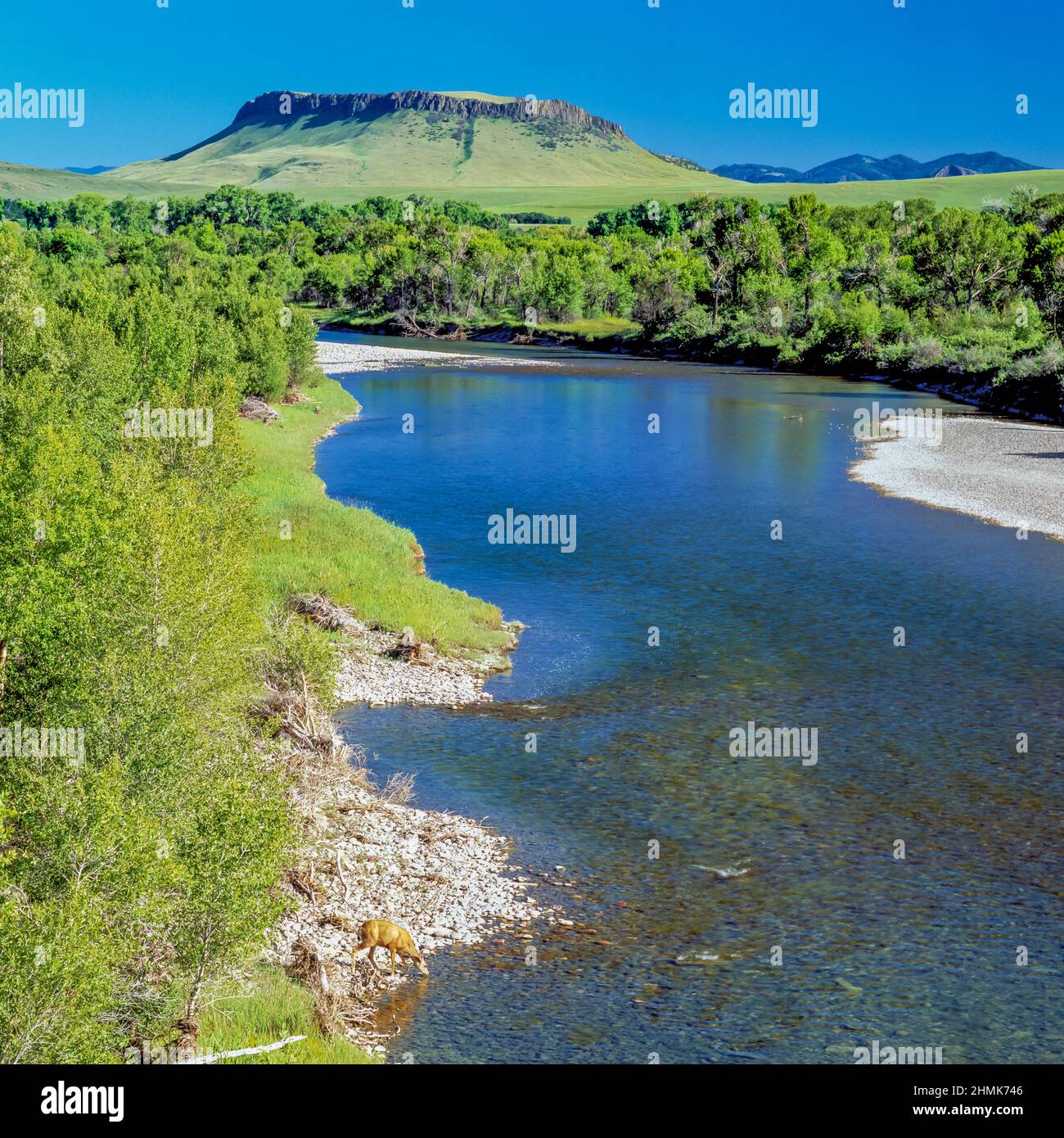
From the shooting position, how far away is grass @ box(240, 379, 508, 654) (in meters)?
46.0

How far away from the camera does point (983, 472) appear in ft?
266

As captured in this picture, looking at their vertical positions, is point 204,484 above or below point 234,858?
above

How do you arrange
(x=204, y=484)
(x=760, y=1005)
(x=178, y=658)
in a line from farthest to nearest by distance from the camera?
(x=204, y=484) → (x=178, y=658) → (x=760, y=1005)

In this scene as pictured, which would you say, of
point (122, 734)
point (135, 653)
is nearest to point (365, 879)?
point (122, 734)

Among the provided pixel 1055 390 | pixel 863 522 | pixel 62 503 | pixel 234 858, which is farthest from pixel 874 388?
pixel 234 858

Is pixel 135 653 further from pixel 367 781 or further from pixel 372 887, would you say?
pixel 372 887

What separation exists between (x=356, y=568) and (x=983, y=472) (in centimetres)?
4795

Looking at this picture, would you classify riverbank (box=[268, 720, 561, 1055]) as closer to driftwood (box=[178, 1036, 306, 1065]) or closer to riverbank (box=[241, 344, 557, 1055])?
riverbank (box=[241, 344, 557, 1055])

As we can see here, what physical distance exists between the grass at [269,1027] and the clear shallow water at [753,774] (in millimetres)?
1621

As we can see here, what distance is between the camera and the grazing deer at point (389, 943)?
976 inches

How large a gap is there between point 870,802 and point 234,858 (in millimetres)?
18470

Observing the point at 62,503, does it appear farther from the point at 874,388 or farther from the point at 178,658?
the point at 874,388

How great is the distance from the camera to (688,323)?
584ft

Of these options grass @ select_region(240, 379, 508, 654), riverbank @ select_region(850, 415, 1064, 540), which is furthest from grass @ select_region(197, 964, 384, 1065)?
riverbank @ select_region(850, 415, 1064, 540)
